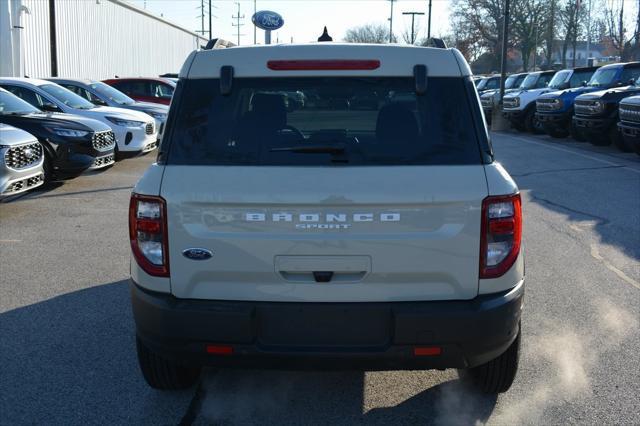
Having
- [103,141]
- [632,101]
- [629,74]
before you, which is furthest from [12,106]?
[629,74]

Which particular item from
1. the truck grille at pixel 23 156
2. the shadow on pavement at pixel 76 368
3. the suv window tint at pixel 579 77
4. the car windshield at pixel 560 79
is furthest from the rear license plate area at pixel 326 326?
the car windshield at pixel 560 79

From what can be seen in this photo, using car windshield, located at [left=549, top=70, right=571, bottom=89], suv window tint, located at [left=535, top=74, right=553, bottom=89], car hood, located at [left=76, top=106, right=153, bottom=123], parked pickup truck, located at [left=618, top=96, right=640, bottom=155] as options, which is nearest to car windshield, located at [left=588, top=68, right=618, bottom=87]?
car windshield, located at [left=549, top=70, right=571, bottom=89]

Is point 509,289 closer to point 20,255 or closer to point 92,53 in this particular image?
point 20,255

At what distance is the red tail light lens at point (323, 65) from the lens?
3.34 m

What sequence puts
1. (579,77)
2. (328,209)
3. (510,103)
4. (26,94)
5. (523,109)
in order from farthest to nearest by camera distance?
(510,103) → (523,109) → (579,77) → (26,94) → (328,209)

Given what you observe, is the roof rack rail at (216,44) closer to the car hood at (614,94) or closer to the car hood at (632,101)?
the car hood at (632,101)

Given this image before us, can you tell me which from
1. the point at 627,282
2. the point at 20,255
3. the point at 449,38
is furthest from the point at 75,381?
the point at 449,38

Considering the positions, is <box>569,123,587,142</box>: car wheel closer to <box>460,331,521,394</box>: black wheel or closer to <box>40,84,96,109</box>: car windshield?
<box>40,84,96,109</box>: car windshield

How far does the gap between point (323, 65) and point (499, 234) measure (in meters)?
1.13

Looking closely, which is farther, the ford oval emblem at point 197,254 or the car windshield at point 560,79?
the car windshield at point 560,79

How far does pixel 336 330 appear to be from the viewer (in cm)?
320

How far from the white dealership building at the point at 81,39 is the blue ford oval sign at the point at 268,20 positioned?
294 inches

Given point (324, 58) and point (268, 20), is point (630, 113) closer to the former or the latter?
point (324, 58)

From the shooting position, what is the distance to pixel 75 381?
4.19m
